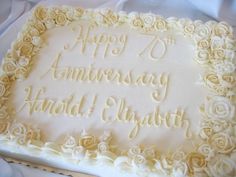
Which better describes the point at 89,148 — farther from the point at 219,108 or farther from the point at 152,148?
the point at 219,108

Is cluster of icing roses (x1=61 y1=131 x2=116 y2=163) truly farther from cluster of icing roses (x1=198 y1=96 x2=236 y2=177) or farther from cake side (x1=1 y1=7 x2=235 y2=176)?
cluster of icing roses (x1=198 y1=96 x2=236 y2=177)

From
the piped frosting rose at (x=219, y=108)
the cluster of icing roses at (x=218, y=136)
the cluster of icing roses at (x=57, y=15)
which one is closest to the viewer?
the cluster of icing roses at (x=218, y=136)

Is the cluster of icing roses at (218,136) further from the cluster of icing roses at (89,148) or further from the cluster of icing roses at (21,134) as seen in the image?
the cluster of icing roses at (21,134)

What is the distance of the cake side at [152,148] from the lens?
1.07m

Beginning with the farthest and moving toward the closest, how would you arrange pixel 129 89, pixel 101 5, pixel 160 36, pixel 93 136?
1. pixel 101 5
2. pixel 160 36
3. pixel 129 89
4. pixel 93 136

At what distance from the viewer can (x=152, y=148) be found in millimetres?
1104

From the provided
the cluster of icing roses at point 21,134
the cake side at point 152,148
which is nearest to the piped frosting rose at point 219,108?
the cake side at point 152,148

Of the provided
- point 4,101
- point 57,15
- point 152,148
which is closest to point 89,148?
point 152,148

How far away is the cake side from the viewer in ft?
3.50

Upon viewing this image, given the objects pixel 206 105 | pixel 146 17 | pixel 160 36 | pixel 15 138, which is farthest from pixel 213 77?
pixel 15 138

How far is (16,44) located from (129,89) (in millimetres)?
508

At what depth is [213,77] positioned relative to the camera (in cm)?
125

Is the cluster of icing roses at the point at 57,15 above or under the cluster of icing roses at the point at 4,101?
above

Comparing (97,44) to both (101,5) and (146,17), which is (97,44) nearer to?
(146,17)
